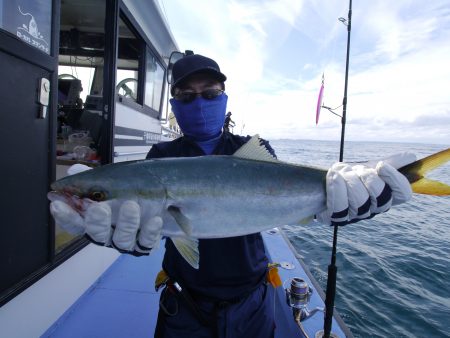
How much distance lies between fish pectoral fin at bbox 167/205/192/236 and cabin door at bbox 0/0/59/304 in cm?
140

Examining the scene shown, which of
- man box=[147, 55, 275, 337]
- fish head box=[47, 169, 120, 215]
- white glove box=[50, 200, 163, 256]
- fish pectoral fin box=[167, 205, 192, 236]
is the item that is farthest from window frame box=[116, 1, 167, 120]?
fish pectoral fin box=[167, 205, 192, 236]

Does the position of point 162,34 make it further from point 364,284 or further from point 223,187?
point 364,284

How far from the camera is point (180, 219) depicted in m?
2.03

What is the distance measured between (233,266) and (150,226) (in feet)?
2.39

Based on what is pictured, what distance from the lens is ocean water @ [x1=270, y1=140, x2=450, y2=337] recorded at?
5965mm

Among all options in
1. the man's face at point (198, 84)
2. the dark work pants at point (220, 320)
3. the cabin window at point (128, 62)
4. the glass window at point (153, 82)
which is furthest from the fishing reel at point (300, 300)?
the glass window at point (153, 82)

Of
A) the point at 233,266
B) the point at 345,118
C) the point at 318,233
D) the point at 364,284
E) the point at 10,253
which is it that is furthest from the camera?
the point at 318,233

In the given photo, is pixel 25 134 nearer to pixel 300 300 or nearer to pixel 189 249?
pixel 189 249

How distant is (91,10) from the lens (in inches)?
255

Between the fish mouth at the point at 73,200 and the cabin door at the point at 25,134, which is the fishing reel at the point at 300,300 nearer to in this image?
the fish mouth at the point at 73,200

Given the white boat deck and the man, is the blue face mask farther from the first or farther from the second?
the white boat deck

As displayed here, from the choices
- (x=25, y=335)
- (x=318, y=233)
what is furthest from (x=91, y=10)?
(x=318, y=233)

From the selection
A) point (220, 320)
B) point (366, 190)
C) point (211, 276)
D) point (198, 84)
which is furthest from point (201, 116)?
point (220, 320)

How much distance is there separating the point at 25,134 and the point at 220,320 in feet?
7.26
